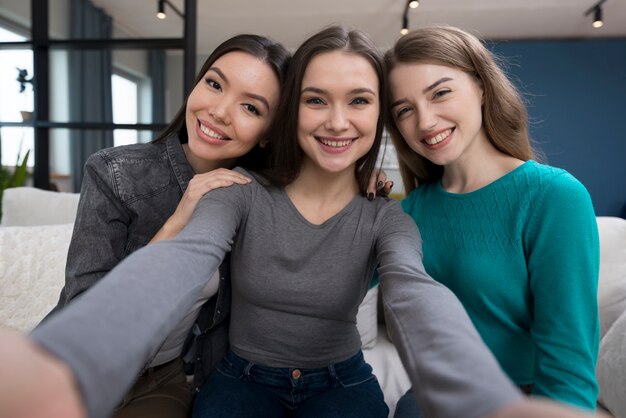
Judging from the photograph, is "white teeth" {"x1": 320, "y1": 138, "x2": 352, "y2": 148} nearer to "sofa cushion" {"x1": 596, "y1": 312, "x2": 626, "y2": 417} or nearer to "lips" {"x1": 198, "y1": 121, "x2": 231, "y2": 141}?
"lips" {"x1": 198, "y1": 121, "x2": 231, "y2": 141}

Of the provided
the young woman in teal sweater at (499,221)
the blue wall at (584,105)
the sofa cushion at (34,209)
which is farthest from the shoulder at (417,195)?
the blue wall at (584,105)

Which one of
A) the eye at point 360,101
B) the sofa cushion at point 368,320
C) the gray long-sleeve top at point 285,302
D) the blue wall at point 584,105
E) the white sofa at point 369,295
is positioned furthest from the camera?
the blue wall at point 584,105

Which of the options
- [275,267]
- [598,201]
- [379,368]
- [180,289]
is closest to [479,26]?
[598,201]

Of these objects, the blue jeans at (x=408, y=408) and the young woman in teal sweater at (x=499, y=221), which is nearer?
the young woman in teal sweater at (x=499, y=221)

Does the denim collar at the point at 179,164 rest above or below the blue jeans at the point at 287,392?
above

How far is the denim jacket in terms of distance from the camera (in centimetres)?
107

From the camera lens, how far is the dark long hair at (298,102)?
1037 millimetres

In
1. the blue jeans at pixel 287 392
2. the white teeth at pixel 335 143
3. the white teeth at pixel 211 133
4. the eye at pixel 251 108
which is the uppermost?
the eye at pixel 251 108

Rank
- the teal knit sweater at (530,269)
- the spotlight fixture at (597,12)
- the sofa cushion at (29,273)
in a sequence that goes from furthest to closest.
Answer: the spotlight fixture at (597,12) < the sofa cushion at (29,273) < the teal knit sweater at (530,269)

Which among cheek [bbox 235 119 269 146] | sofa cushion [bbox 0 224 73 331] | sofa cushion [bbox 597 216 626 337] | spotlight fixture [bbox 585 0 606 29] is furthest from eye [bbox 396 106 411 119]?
spotlight fixture [bbox 585 0 606 29]

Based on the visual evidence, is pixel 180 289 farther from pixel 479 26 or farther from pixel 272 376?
pixel 479 26

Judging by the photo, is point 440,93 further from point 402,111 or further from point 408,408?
point 408,408

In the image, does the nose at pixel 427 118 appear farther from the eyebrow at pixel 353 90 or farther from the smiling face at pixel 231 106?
the smiling face at pixel 231 106

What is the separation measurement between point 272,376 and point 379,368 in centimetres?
66
